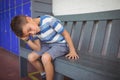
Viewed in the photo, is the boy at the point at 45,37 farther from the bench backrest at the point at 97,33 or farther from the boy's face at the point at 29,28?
the bench backrest at the point at 97,33

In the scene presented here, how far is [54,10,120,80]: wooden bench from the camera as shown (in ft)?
3.55

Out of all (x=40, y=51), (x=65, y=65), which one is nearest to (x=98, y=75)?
(x=65, y=65)

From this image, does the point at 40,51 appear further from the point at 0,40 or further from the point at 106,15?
the point at 0,40

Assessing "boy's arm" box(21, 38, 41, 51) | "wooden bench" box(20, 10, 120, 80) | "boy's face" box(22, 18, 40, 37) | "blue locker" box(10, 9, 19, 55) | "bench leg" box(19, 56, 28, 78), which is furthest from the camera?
"blue locker" box(10, 9, 19, 55)

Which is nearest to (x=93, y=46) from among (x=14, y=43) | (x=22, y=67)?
(x=22, y=67)

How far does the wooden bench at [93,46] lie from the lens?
3.50 ft

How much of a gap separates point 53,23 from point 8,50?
10.4 feet

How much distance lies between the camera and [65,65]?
4.14 feet

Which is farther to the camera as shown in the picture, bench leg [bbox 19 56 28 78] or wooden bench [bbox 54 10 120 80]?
bench leg [bbox 19 56 28 78]

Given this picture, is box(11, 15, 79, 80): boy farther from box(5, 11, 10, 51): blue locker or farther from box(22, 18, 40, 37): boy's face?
box(5, 11, 10, 51): blue locker

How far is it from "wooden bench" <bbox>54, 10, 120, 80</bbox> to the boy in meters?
0.09

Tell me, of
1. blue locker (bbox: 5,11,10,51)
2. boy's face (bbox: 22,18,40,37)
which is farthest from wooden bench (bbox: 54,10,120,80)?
blue locker (bbox: 5,11,10,51)

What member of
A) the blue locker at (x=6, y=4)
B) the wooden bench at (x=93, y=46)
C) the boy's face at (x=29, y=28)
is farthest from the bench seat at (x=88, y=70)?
the blue locker at (x=6, y=4)

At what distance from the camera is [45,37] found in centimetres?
157
